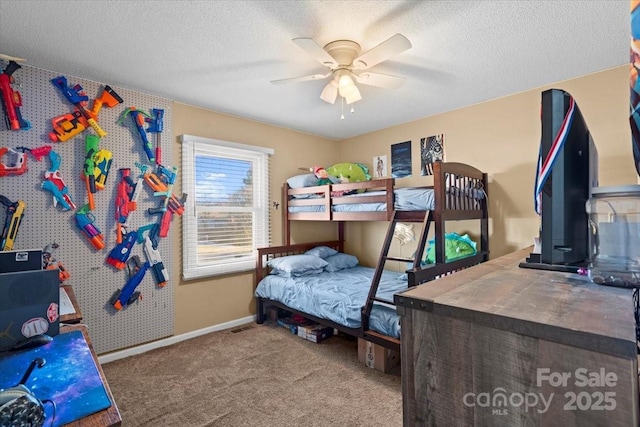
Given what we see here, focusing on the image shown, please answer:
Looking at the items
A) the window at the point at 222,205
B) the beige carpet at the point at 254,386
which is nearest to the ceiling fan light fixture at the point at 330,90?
the window at the point at 222,205

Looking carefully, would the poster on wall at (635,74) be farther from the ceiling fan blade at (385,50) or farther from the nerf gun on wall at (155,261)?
the nerf gun on wall at (155,261)

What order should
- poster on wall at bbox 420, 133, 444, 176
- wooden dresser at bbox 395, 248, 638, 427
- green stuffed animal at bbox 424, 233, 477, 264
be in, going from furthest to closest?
poster on wall at bbox 420, 133, 444, 176, green stuffed animal at bbox 424, 233, 477, 264, wooden dresser at bbox 395, 248, 638, 427

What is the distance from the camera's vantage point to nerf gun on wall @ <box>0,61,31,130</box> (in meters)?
2.15

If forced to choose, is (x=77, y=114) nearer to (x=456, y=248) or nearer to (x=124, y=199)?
(x=124, y=199)

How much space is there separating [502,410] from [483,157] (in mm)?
2983

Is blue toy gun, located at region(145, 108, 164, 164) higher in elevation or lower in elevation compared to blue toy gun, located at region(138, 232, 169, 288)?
higher

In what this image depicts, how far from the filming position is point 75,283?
2.44m

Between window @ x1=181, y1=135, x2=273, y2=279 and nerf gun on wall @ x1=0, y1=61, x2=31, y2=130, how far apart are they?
1.16m

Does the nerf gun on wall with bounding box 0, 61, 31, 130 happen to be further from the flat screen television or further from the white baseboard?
the flat screen television

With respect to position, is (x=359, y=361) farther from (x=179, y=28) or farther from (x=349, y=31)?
(x=179, y=28)

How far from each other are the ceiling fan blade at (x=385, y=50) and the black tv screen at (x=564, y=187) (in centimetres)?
92

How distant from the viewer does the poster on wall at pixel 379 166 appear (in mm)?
3965

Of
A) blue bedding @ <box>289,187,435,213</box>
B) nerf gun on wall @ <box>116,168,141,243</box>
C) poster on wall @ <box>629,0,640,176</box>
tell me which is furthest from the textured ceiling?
poster on wall @ <box>629,0,640,176</box>

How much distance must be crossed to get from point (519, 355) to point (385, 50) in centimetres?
169
